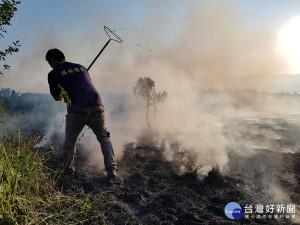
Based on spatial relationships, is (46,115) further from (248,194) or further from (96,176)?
(248,194)

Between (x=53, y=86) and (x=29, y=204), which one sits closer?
(x=29, y=204)

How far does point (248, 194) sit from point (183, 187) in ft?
3.14

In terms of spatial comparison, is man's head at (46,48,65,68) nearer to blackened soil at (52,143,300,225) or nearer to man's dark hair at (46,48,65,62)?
man's dark hair at (46,48,65,62)

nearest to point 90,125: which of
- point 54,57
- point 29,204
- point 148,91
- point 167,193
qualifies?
point 54,57

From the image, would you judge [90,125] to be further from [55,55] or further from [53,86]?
[55,55]

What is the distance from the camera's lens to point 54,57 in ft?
13.9

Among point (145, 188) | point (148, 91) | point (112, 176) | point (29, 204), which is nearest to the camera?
point (29, 204)

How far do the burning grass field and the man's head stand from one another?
4.22 ft

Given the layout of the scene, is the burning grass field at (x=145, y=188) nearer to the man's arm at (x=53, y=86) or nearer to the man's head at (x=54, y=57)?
the man's arm at (x=53, y=86)

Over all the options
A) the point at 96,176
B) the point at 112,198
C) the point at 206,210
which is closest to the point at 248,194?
the point at 206,210

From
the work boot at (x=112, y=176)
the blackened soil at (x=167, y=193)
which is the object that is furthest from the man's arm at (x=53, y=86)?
the work boot at (x=112, y=176)

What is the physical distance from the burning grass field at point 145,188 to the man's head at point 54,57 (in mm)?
1285

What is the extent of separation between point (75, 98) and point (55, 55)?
2.68ft

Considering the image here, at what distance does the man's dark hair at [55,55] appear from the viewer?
4227mm
